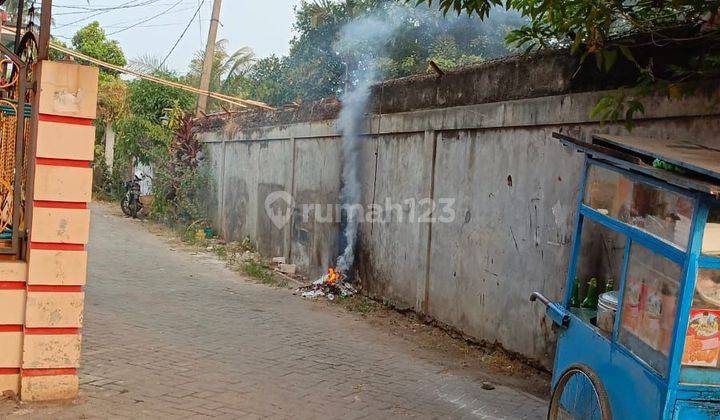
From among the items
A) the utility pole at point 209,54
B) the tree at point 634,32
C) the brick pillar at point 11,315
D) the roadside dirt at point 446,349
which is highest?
the utility pole at point 209,54

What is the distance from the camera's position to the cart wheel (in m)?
3.57

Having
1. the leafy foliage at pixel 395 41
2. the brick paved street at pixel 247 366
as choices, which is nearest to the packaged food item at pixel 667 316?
the brick paved street at pixel 247 366

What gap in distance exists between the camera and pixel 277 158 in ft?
41.8

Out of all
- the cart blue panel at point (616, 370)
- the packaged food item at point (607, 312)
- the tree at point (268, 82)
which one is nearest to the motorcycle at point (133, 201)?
the tree at point (268, 82)

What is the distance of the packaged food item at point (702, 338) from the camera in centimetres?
311

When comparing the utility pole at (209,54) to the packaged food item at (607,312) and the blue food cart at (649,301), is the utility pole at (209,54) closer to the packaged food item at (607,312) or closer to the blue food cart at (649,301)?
the blue food cart at (649,301)

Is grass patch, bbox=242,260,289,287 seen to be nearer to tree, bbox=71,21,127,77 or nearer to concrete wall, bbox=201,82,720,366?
concrete wall, bbox=201,82,720,366

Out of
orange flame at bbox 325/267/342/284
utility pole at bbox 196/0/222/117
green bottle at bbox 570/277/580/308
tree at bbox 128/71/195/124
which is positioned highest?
utility pole at bbox 196/0/222/117

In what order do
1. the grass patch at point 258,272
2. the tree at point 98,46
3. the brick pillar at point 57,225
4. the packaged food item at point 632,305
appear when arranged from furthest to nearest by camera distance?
the tree at point 98,46, the grass patch at point 258,272, the brick pillar at point 57,225, the packaged food item at point 632,305

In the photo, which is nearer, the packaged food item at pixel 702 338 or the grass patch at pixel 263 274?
the packaged food item at pixel 702 338

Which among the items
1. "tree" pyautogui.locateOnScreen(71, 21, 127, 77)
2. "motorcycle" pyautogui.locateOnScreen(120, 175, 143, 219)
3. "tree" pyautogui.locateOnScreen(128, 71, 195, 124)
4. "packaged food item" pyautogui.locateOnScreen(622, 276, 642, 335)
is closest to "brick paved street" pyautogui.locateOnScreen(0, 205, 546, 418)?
"packaged food item" pyautogui.locateOnScreen(622, 276, 642, 335)

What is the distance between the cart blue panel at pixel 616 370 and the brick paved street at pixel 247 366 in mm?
1331

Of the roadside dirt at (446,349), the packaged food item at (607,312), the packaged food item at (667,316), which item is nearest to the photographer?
the packaged food item at (667,316)

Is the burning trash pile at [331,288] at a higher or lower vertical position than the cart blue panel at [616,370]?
lower
